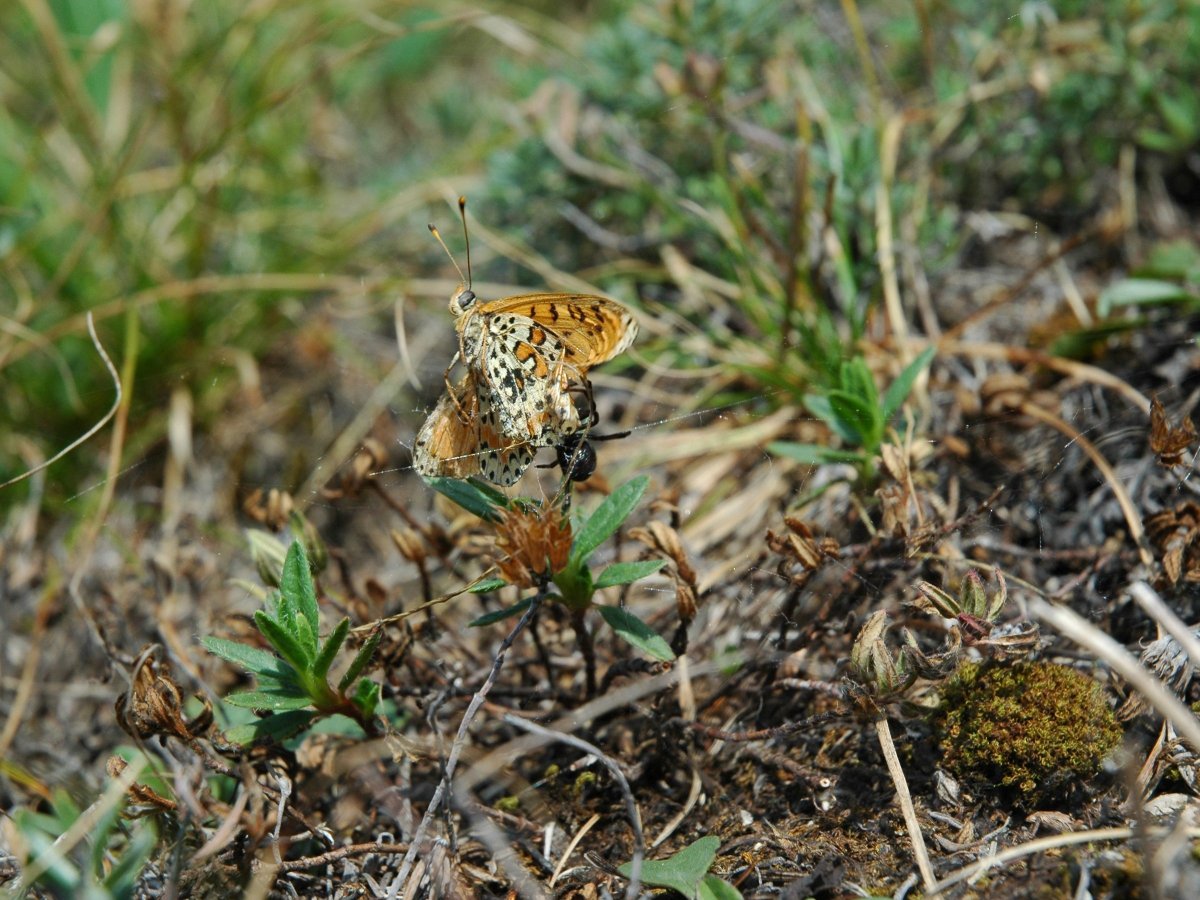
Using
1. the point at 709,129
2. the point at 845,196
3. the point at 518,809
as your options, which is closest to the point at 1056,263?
the point at 845,196

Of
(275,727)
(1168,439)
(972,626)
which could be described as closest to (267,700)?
(275,727)

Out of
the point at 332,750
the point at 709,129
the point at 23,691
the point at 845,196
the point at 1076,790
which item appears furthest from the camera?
the point at 709,129

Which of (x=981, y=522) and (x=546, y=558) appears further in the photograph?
(x=981, y=522)

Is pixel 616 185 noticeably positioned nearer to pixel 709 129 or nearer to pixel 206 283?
pixel 709 129

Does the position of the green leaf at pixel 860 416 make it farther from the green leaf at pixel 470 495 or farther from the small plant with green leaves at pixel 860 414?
the green leaf at pixel 470 495

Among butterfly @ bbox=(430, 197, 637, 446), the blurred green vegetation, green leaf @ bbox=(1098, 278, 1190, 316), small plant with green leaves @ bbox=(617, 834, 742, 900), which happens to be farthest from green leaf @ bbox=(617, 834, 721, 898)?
green leaf @ bbox=(1098, 278, 1190, 316)

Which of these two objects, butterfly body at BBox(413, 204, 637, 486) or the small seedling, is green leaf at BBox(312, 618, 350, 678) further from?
butterfly body at BBox(413, 204, 637, 486)

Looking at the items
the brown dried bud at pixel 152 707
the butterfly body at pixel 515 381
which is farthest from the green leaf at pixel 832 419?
the brown dried bud at pixel 152 707
